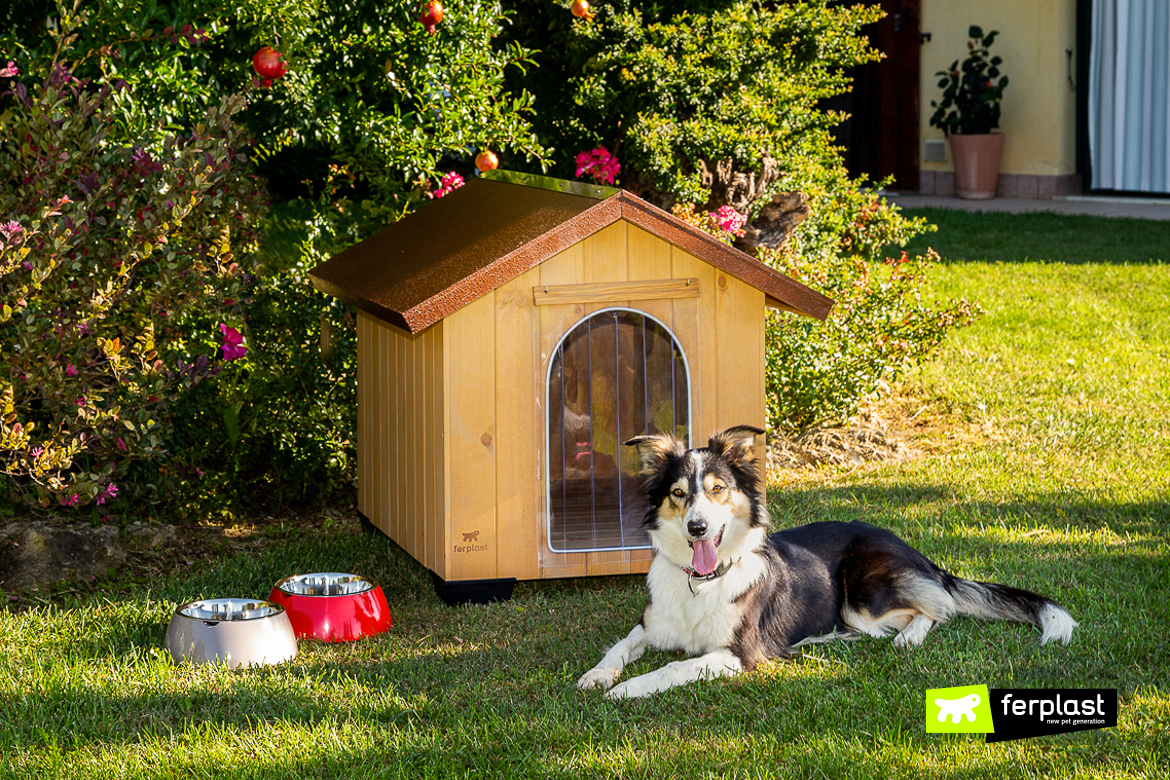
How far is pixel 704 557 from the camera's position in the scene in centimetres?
403

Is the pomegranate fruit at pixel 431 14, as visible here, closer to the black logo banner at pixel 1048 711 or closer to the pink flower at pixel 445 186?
the pink flower at pixel 445 186

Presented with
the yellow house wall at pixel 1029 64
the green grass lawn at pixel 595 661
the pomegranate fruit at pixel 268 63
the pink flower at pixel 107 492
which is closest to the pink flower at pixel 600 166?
the green grass lawn at pixel 595 661

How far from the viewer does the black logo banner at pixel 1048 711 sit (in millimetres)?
3598

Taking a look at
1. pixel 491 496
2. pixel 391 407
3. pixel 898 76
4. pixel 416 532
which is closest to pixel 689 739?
pixel 491 496

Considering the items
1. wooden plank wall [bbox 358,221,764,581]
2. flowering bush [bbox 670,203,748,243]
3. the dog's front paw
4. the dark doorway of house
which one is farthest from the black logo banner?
the dark doorway of house

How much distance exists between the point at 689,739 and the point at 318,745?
3.42 feet

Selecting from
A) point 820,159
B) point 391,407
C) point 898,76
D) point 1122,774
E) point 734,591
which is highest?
point 898,76

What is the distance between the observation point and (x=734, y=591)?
4.07 metres

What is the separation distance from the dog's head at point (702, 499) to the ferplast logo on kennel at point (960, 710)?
767 millimetres

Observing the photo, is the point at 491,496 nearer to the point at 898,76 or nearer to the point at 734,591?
the point at 734,591

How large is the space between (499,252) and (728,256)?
0.87 m

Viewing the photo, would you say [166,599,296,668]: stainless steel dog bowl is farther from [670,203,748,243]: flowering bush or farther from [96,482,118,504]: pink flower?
[670,203,748,243]: flowering bush

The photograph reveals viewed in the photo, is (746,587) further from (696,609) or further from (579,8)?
(579,8)

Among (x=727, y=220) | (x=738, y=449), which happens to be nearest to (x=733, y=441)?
(x=738, y=449)
